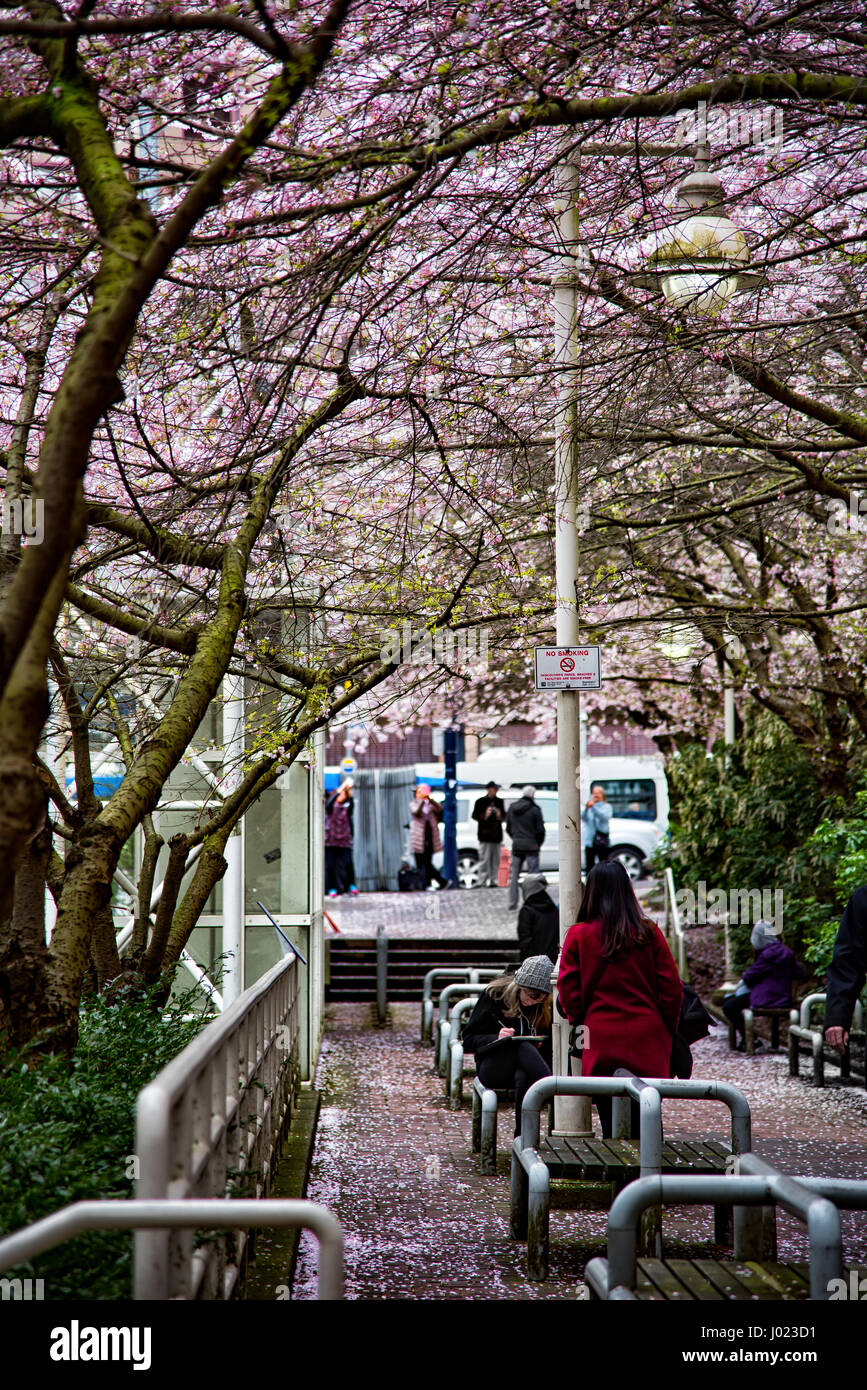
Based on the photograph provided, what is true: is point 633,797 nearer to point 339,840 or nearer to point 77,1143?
point 339,840

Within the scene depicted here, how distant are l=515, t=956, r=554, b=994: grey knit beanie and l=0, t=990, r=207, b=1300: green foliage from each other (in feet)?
9.70

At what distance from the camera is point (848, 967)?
263 inches

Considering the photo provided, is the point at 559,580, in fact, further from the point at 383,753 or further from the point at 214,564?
the point at 383,753

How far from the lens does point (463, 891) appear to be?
94.6ft

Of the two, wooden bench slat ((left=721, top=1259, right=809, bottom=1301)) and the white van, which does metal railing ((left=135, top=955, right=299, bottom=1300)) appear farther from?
the white van

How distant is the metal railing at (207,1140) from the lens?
3.03 m

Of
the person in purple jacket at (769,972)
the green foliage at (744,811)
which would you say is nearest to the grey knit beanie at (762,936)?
the person in purple jacket at (769,972)

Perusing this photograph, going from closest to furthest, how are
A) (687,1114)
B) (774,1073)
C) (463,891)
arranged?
1. (687,1114)
2. (774,1073)
3. (463,891)

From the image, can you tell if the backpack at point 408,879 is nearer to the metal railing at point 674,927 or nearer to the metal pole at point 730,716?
the metal railing at point 674,927

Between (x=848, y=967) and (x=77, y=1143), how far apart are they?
154 inches

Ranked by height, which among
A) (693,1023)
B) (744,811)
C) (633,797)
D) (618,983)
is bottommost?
(693,1023)

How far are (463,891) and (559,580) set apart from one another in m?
20.6

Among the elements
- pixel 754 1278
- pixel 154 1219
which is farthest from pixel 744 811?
pixel 154 1219
